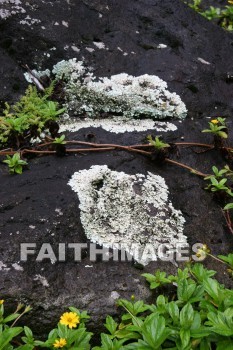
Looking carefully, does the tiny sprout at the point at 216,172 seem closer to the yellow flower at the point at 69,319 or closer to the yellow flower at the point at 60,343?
the yellow flower at the point at 69,319

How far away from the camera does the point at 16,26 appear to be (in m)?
3.71

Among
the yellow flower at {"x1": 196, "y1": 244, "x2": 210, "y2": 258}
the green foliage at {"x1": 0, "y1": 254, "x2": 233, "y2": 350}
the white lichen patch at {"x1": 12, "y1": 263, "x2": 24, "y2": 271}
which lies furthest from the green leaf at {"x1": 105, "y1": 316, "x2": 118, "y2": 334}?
the yellow flower at {"x1": 196, "y1": 244, "x2": 210, "y2": 258}

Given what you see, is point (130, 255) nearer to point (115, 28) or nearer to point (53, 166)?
point (53, 166)

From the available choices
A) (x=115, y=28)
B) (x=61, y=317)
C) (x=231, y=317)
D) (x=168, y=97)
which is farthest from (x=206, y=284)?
(x=115, y=28)

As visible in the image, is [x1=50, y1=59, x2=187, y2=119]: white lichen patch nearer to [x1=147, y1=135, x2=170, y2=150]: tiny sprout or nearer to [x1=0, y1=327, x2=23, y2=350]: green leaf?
[x1=147, y1=135, x2=170, y2=150]: tiny sprout

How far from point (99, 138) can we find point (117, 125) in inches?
10.1

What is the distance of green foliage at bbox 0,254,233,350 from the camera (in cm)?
197

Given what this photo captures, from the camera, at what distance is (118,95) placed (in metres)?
3.61

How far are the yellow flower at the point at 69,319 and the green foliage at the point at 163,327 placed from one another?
15 millimetres

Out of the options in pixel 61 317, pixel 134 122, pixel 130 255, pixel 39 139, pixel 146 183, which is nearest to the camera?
pixel 61 317

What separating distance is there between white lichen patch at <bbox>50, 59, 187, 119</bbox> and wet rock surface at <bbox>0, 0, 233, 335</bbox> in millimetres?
86

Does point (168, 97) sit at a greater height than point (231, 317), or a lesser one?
greater

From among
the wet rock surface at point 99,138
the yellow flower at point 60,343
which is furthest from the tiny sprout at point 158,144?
the yellow flower at point 60,343

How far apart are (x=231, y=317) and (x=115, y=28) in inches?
113
